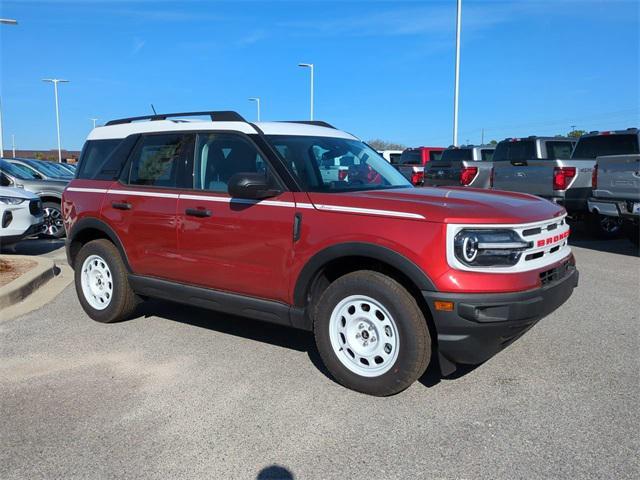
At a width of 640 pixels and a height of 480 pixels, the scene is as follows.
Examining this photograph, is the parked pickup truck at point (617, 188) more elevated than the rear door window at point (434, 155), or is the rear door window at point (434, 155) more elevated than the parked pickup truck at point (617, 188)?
the rear door window at point (434, 155)

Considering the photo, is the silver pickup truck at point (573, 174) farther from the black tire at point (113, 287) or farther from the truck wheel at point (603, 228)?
the black tire at point (113, 287)

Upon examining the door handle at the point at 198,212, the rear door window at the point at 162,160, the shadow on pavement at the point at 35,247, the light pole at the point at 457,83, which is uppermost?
the light pole at the point at 457,83

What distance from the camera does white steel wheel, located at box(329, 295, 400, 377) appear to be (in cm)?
367

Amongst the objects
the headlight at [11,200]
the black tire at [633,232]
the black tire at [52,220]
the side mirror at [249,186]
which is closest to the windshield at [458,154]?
the black tire at [633,232]

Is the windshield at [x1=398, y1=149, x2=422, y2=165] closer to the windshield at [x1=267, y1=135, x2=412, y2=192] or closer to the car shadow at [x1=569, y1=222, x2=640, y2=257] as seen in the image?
the car shadow at [x1=569, y1=222, x2=640, y2=257]

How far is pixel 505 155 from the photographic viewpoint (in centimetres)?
1319

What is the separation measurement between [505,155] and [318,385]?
35.0ft

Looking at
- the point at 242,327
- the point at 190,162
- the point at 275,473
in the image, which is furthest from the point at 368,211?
the point at 242,327

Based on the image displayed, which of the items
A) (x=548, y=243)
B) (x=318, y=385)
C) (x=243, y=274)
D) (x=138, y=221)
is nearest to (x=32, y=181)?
(x=138, y=221)

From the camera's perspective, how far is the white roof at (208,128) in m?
4.56

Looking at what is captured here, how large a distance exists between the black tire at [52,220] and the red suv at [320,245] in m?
6.46

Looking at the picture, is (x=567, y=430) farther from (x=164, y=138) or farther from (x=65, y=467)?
(x=164, y=138)

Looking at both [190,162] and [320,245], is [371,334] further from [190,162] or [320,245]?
[190,162]

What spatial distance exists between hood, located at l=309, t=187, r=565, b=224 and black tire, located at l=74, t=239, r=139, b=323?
231cm
